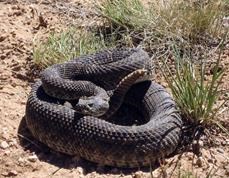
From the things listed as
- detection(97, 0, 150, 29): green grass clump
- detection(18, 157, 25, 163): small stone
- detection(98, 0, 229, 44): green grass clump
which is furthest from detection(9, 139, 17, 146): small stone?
detection(97, 0, 150, 29): green grass clump

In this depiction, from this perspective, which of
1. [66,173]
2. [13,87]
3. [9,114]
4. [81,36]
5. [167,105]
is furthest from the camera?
[81,36]

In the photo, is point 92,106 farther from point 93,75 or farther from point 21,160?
point 21,160

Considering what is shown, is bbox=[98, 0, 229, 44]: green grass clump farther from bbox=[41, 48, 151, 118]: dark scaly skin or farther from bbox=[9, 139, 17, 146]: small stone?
bbox=[9, 139, 17, 146]: small stone

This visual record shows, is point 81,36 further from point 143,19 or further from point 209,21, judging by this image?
point 209,21

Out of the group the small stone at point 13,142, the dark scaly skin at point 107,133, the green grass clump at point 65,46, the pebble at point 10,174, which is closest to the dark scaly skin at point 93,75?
the dark scaly skin at point 107,133

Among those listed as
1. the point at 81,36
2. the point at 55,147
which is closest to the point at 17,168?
the point at 55,147

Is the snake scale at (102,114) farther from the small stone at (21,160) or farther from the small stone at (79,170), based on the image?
the small stone at (21,160)
